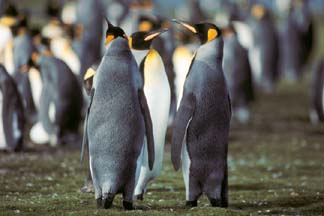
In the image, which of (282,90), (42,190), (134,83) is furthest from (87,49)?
(134,83)

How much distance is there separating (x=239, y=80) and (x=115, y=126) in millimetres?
9607

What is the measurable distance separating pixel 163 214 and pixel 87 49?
443 inches

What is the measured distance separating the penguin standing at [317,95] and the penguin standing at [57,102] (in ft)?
17.0

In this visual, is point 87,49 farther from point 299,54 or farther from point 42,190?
point 42,190

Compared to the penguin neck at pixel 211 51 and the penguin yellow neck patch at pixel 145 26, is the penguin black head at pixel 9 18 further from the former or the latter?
the penguin neck at pixel 211 51

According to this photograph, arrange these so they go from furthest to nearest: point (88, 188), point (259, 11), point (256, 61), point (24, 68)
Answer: point (259, 11) < point (256, 61) < point (24, 68) < point (88, 188)

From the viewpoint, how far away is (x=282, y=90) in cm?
2216

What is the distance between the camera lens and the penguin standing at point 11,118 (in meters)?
11.2

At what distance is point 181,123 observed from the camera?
7520 millimetres

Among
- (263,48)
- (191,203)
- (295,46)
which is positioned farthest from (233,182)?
(295,46)

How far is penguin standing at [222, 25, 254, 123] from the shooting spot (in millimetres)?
16422

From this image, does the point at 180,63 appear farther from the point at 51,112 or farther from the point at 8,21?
the point at 51,112

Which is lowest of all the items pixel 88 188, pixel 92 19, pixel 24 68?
pixel 88 188

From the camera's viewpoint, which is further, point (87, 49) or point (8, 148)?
point (87, 49)
